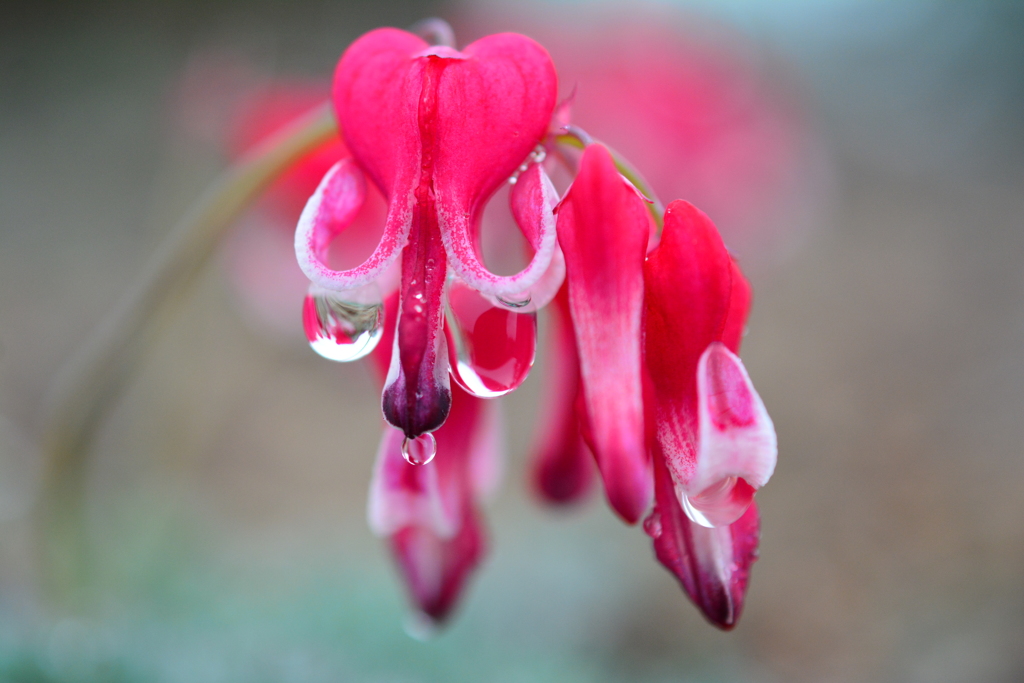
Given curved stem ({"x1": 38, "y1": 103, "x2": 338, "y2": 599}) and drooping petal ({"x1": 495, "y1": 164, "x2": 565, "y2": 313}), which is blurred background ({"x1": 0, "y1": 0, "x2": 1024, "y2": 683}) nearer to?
curved stem ({"x1": 38, "y1": 103, "x2": 338, "y2": 599})

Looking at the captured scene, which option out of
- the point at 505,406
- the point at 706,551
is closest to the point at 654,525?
the point at 706,551

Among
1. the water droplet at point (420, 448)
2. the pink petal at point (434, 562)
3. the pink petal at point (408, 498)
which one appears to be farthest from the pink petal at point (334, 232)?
the pink petal at point (434, 562)

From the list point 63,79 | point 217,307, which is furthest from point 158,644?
point 63,79

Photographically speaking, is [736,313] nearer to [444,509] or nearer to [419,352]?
[419,352]

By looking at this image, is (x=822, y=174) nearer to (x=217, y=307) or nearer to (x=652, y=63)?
(x=652, y=63)

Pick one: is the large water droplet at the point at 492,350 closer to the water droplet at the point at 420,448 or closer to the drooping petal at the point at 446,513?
the water droplet at the point at 420,448

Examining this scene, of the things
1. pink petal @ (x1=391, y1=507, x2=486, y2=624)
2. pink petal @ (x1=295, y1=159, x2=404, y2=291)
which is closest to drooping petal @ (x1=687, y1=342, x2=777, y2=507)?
pink petal @ (x1=295, y1=159, x2=404, y2=291)
